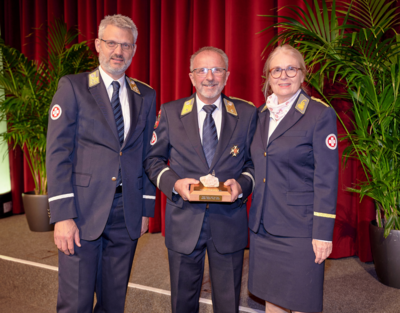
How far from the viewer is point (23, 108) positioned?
3682mm

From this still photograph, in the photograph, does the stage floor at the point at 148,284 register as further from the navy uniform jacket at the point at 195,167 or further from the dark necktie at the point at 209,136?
the dark necktie at the point at 209,136

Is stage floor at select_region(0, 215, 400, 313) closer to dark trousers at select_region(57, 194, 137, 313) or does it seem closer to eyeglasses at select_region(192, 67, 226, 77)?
dark trousers at select_region(57, 194, 137, 313)

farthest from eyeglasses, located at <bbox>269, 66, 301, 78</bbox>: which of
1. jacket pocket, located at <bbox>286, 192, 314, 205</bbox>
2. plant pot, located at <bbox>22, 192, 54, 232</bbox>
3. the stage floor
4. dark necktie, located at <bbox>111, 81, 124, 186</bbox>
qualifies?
plant pot, located at <bbox>22, 192, 54, 232</bbox>

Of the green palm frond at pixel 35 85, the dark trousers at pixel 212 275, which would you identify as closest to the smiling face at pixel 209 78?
the dark trousers at pixel 212 275

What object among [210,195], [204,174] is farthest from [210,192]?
[204,174]

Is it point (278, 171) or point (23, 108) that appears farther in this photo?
point (23, 108)

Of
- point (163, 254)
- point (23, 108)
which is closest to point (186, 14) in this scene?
point (23, 108)

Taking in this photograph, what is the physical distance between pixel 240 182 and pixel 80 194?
2.48 ft

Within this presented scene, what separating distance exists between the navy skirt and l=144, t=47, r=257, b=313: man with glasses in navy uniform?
0.33 ft

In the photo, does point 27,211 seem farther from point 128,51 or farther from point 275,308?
point 275,308

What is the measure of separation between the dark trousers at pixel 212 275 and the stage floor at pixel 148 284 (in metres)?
0.59

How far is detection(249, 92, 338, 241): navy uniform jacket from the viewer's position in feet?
4.98

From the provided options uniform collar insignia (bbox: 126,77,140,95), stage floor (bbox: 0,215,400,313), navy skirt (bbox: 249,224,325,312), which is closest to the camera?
navy skirt (bbox: 249,224,325,312)

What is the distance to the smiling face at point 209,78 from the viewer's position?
168 cm
